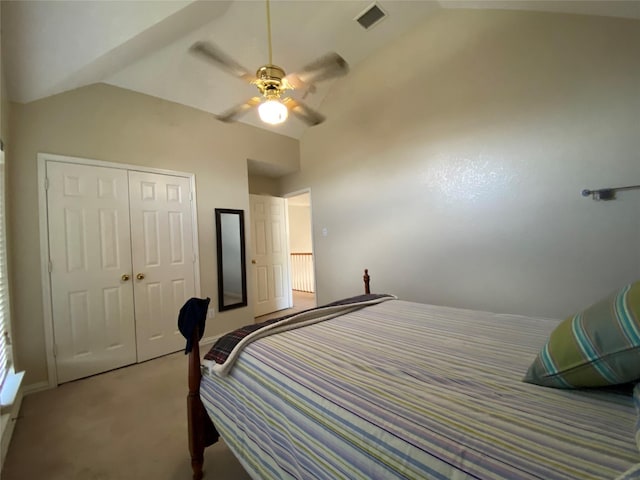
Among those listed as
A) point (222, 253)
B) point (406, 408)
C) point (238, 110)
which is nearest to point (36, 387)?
point (222, 253)

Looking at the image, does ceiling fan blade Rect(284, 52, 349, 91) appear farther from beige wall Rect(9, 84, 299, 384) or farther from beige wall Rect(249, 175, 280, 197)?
beige wall Rect(249, 175, 280, 197)

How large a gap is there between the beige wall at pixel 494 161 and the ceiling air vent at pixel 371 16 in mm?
403

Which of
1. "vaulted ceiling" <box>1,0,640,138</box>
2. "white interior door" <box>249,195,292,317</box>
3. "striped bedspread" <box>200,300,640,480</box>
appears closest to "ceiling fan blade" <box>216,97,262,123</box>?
"vaulted ceiling" <box>1,0,640,138</box>

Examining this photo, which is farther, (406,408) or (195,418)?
(195,418)

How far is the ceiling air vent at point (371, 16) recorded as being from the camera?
9.19 feet

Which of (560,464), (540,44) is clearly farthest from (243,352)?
(540,44)

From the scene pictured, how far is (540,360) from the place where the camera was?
86 cm

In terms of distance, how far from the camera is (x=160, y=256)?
298 centimetres

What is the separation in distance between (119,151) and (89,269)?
120cm

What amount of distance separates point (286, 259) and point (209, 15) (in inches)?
133

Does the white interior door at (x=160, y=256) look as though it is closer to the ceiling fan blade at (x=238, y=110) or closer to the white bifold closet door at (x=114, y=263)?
the white bifold closet door at (x=114, y=263)

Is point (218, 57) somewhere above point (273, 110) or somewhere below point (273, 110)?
above

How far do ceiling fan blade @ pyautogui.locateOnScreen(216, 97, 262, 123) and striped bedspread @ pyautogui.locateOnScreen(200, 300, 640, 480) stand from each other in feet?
5.64

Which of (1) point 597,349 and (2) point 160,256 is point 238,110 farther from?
(1) point 597,349
